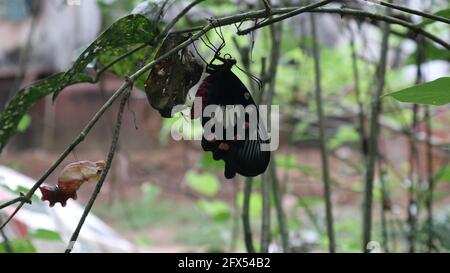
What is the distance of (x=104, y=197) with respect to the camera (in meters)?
4.91

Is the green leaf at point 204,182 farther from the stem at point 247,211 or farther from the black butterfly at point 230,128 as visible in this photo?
the black butterfly at point 230,128

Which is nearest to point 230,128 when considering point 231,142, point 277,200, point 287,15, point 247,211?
point 231,142

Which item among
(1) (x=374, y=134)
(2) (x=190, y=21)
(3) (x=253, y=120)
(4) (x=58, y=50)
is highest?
(4) (x=58, y=50)

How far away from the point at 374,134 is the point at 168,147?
4679 millimetres

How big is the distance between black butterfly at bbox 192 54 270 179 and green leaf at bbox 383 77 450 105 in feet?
0.43

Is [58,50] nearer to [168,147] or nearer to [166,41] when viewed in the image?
[168,147]

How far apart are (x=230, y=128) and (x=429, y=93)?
0.18m

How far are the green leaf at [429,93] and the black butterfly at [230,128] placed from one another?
131 millimetres

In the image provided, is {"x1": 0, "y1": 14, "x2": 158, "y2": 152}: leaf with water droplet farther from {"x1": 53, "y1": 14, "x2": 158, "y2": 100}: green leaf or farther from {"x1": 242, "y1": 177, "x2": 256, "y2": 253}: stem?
{"x1": 242, "y1": 177, "x2": 256, "y2": 253}: stem

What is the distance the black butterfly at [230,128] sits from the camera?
1.84 feet

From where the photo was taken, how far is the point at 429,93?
1.77 ft

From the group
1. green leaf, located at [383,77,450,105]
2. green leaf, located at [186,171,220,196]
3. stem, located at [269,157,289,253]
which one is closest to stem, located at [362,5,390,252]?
stem, located at [269,157,289,253]

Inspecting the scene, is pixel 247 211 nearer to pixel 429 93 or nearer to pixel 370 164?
pixel 370 164
